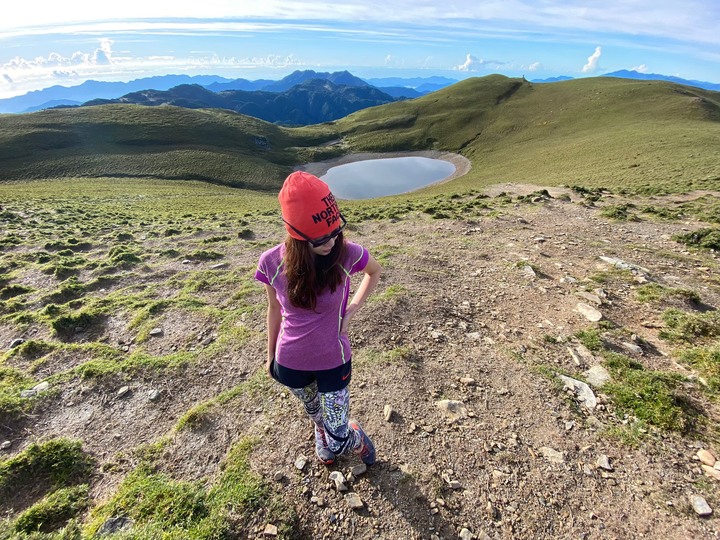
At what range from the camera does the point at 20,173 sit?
7275cm

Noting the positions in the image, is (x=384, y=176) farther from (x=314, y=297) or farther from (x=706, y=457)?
(x=314, y=297)

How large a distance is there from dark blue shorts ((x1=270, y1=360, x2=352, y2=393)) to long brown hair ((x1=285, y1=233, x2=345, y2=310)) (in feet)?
2.79

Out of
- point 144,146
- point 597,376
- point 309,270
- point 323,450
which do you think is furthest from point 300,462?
point 144,146

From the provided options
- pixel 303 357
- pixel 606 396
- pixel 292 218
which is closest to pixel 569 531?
pixel 606 396

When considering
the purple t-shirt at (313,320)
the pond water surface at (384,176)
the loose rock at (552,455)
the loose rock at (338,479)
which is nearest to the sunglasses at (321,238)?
the purple t-shirt at (313,320)

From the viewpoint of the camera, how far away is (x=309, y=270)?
3.45 meters

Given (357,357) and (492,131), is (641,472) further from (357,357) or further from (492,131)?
(492,131)

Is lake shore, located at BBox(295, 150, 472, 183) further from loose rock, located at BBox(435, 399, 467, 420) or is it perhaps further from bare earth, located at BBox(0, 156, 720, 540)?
loose rock, located at BBox(435, 399, 467, 420)

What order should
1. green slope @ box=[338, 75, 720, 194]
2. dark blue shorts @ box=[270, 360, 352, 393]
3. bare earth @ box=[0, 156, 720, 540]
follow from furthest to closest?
green slope @ box=[338, 75, 720, 194], bare earth @ box=[0, 156, 720, 540], dark blue shorts @ box=[270, 360, 352, 393]

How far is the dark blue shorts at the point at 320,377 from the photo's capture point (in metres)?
4.02

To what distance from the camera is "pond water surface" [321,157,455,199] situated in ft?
266

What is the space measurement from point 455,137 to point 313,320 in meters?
128

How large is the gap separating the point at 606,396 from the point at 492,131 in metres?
125

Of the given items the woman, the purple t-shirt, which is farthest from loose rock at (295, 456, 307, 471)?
the purple t-shirt
